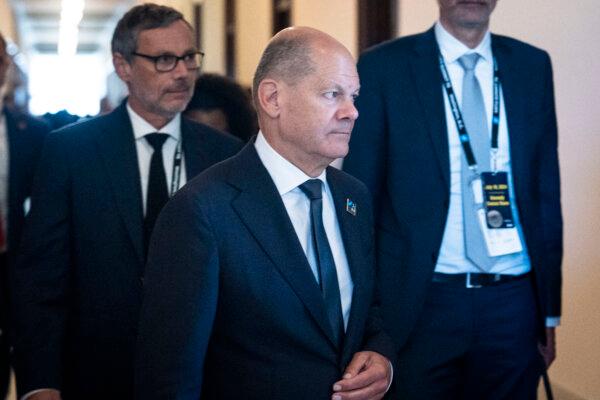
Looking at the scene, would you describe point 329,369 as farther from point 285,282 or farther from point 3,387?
point 3,387

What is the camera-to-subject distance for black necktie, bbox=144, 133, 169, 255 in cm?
273

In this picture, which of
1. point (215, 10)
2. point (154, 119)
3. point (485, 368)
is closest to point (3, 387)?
point (154, 119)

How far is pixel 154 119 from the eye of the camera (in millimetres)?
2883

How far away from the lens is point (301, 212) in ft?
6.98

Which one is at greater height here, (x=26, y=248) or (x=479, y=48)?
(x=479, y=48)

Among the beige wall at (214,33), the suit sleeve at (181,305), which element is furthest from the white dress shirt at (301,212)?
the beige wall at (214,33)

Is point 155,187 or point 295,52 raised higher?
point 295,52

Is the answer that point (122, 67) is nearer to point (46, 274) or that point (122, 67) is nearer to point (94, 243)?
point (94, 243)

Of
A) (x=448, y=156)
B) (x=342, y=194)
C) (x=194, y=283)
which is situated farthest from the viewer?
(x=448, y=156)

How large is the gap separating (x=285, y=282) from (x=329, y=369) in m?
0.22

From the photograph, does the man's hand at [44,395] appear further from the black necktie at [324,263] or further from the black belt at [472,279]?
the black belt at [472,279]

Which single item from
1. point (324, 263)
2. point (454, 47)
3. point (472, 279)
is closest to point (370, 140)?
point (454, 47)

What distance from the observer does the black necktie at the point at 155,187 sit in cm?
273

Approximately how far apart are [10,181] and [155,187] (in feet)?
3.78
